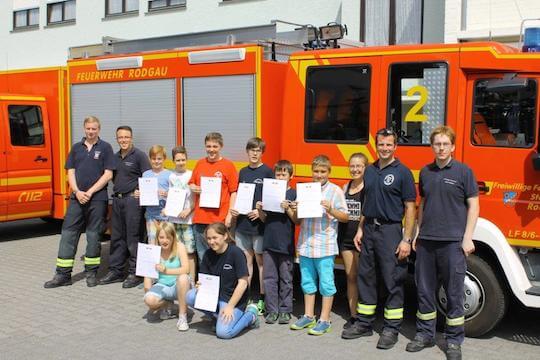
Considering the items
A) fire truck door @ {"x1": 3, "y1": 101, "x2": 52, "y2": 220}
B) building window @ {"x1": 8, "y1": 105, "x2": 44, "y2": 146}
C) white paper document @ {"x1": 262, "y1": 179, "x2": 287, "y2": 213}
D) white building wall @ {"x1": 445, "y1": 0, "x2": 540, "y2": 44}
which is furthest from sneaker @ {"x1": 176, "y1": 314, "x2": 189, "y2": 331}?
white building wall @ {"x1": 445, "y1": 0, "x2": 540, "y2": 44}

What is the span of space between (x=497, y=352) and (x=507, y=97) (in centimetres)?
208

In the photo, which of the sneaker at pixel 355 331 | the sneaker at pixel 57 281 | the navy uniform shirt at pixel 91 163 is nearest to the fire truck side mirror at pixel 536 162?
the sneaker at pixel 355 331

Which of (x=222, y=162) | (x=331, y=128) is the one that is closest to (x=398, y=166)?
(x=331, y=128)

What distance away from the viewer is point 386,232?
510 centimetres

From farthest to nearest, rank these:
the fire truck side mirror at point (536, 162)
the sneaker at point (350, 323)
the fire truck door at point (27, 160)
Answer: the fire truck door at point (27, 160) → the sneaker at point (350, 323) → the fire truck side mirror at point (536, 162)

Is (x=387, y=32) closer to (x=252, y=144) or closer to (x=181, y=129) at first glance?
(x=181, y=129)

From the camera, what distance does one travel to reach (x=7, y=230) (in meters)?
11.3

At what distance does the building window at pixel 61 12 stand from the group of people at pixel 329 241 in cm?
1506

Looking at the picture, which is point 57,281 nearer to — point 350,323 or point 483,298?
point 350,323

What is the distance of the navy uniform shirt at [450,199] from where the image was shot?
15.8 feet

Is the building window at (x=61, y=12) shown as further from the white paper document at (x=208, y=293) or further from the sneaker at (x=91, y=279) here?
the white paper document at (x=208, y=293)

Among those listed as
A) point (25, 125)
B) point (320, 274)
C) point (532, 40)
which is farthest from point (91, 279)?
point (532, 40)

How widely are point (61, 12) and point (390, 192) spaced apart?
1792 cm

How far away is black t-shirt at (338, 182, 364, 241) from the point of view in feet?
18.0
